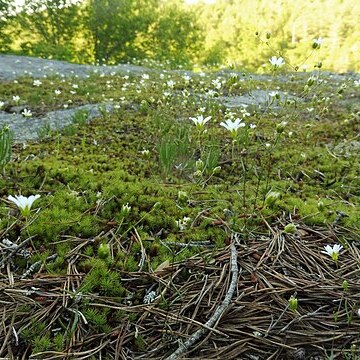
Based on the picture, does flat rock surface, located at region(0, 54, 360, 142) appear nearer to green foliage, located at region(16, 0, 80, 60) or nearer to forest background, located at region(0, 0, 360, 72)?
forest background, located at region(0, 0, 360, 72)

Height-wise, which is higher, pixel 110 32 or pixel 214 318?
pixel 214 318

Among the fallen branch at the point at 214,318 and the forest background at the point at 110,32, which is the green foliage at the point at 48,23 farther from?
the fallen branch at the point at 214,318

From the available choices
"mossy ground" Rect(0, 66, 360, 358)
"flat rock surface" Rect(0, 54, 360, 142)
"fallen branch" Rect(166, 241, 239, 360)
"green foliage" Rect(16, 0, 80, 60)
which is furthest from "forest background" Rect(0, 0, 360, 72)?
"fallen branch" Rect(166, 241, 239, 360)

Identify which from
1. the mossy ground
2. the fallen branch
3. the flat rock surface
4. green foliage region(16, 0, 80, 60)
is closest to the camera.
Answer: the fallen branch

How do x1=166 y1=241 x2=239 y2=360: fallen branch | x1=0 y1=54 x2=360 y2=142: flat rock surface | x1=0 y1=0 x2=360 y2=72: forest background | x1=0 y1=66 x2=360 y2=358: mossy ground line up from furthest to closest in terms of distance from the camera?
x1=0 y1=0 x2=360 y2=72: forest background, x1=0 y1=54 x2=360 y2=142: flat rock surface, x1=0 y1=66 x2=360 y2=358: mossy ground, x1=166 y1=241 x2=239 y2=360: fallen branch

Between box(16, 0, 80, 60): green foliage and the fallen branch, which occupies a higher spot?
the fallen branch

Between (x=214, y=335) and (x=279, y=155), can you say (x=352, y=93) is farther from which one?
(x=214, y=335)

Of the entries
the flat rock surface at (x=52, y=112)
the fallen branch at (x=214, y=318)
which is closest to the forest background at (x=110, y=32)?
the flat rock surface at (x=52, y=112)

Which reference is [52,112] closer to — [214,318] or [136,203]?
[136,203]

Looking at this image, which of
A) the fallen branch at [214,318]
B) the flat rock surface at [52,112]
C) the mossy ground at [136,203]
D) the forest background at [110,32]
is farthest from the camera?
the forest background at [110,32]

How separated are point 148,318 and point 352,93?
27.6 ft

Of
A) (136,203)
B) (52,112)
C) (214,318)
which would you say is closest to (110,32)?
(52,112)

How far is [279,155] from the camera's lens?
4.03 m

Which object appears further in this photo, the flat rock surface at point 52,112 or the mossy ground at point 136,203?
the flat rock surface at point 52,112
